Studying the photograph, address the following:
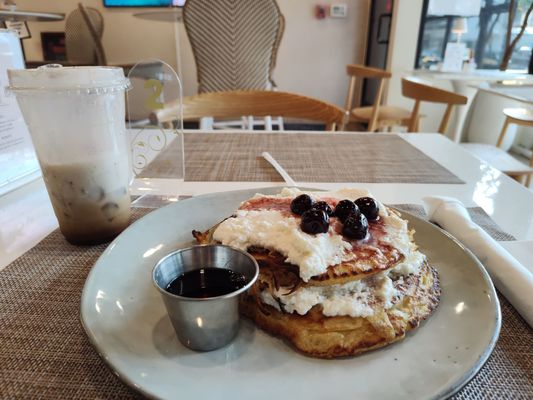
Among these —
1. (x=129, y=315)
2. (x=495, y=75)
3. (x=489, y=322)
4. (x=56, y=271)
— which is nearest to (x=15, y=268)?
(x=56, y=271)

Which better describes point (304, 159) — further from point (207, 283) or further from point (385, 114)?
point (385, 114)

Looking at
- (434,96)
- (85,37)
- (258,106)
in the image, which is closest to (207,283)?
(258,106)

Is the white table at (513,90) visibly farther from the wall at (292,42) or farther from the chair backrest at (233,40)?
the wall at (292,42)

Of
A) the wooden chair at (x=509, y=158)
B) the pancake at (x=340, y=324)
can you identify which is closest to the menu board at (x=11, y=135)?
the pancake at (x=340, y=324)

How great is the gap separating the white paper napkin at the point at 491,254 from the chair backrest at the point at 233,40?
250 centimetres

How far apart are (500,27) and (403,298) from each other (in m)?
5.34

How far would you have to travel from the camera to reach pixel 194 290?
603 millimetres

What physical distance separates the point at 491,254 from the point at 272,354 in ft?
1.56

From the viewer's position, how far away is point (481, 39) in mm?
4934

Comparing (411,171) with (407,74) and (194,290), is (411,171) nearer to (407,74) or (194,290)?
(194,290)

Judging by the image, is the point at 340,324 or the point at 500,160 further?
the point at 500,160

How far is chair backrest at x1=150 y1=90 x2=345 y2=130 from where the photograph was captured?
6.52 feet

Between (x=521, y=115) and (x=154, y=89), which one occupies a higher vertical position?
(x=154, y=89)

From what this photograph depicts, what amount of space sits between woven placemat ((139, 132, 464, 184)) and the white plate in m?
0.57
